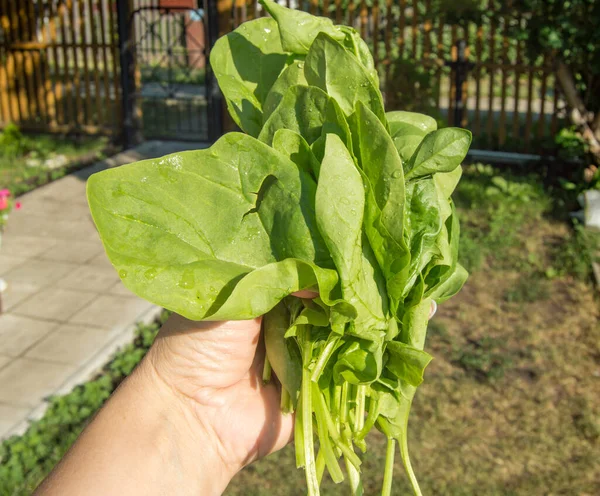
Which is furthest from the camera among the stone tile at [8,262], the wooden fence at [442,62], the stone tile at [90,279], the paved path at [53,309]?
the wooden fence at [442,62]

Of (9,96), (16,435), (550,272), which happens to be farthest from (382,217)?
(9,96)

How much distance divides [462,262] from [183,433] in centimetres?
414

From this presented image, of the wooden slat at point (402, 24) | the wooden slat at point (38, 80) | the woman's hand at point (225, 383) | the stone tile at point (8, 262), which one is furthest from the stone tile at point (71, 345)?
the wooden slat at point (38, 80)

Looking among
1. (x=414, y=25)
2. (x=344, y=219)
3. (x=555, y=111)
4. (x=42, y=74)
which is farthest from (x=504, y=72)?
(x=344, y=219)

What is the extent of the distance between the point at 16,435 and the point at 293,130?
10.0 ft

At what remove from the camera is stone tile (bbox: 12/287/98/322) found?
5.14 meters

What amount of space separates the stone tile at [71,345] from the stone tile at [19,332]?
7 cm

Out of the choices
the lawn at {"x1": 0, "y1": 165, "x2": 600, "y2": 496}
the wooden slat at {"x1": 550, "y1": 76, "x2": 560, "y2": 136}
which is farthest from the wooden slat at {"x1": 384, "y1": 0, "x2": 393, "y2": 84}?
the lawn at {"x1": 0, "y1": 165, "x2": 600, "y2": 496}

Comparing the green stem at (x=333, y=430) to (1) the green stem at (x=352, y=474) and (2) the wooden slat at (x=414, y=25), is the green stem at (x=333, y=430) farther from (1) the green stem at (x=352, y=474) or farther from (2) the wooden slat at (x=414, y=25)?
(2) the wooden slat at (x=414, y=25)

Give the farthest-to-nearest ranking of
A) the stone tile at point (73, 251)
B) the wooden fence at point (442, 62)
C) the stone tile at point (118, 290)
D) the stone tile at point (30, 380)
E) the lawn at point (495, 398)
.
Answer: the wooden fence at point (442, 62), the stone tile at point (73, 251), the stone tile at point (118, 290), the stone tile at point (30, 380), the lawn at point (495, 398)

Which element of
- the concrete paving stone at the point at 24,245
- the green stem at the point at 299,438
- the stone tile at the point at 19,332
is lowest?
the stone tile at the point at 19,332

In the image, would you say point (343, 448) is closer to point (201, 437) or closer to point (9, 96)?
point (201, 437)

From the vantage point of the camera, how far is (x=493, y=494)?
11.2 ft

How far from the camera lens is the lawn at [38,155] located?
833cm
